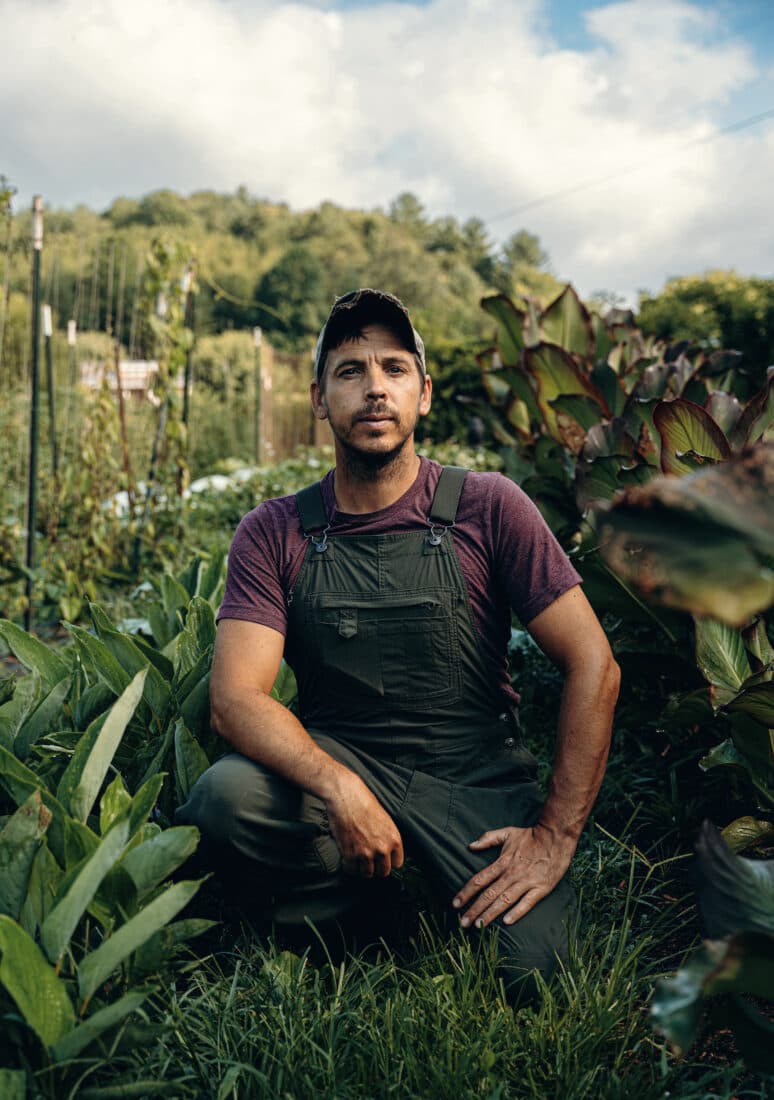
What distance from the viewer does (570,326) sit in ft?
13.9

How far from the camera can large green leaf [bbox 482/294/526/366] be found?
423 centimetres

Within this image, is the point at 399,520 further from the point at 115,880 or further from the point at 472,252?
the point at 472,252

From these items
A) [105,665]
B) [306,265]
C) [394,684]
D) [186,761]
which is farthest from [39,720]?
[306,265]

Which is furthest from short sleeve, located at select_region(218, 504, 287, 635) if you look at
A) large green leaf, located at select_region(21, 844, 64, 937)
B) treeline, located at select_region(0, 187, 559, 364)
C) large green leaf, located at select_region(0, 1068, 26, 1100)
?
treeline, located at select_region(0, 187, 559, 364)

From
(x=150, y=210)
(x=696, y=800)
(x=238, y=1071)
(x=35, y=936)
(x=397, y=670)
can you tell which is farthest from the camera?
(x=150, y=210)

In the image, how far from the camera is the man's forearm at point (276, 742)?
2090 mm

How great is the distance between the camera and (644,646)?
106 inches

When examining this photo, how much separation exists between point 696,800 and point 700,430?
1.02 meters

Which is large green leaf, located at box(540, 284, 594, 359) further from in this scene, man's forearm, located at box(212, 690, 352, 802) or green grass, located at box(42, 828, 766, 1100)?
green grass, located at box(42, 828, 766, 1100)

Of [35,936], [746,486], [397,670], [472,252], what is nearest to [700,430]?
[397,670]

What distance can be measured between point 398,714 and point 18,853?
0.94 m

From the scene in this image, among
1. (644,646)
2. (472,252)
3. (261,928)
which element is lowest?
(261,928)

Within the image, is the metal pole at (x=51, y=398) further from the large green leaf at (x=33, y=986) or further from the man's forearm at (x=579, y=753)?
the large green leaf at (x=33, y=986)

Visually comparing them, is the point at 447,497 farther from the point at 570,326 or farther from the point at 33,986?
the point at 570,326
